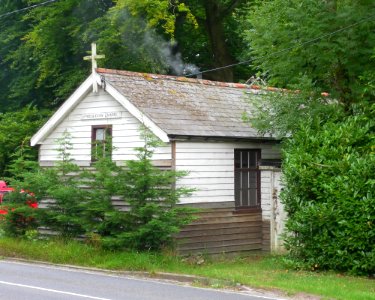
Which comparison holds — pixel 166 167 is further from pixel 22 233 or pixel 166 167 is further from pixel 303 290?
pixel 303 290

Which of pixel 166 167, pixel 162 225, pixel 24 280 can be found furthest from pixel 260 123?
pixel 24 280

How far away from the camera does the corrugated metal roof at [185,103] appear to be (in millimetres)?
18172

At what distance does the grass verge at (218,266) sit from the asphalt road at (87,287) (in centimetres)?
69

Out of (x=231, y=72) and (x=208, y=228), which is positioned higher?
(x=231, y=72)

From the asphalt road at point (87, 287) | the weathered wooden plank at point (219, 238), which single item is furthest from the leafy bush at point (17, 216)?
the weathered wooden plank at point (219, 238)

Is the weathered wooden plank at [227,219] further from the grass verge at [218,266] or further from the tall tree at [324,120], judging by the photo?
the tall tree at [324,120]

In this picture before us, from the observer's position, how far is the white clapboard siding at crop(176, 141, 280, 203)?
18000 mm

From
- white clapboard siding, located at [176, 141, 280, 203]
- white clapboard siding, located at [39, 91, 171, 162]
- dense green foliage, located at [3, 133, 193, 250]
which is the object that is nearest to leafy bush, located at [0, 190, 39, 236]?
dense green foliage, located at [3, 133, 193, 250]

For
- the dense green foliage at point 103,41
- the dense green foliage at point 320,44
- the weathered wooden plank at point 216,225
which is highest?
the dense green foliage at point 103,41

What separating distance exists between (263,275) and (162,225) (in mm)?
2594

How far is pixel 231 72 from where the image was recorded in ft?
120

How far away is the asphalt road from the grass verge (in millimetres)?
695

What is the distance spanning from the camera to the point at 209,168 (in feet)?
61.1

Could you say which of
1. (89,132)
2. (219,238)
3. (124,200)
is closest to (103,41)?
(89,132)
